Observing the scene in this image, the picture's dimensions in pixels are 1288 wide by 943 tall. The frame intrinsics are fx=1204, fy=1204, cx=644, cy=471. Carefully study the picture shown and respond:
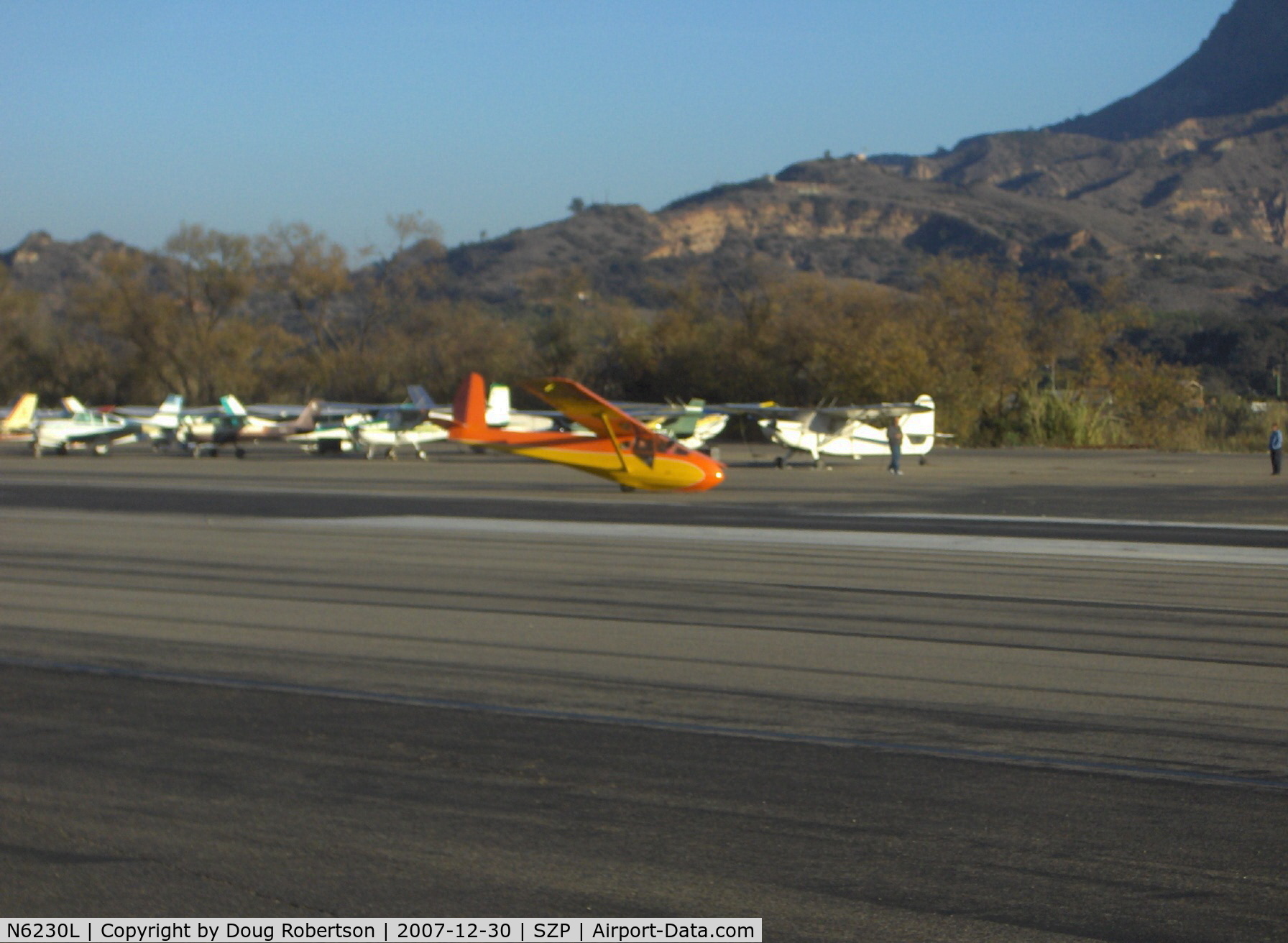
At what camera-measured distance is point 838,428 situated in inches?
1455

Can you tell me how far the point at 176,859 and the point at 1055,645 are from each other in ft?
21.9

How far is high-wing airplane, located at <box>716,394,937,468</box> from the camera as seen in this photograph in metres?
36.3

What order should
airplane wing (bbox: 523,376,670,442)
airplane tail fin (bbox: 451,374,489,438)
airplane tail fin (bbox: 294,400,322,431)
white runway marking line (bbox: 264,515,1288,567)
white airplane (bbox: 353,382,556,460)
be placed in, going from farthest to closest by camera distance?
airplane tail fin (bbox: 294,400,322,431)
white airplane (bbox: 353,382,556,460)
airplane tail fin (bbox: 451,374,489,438)
airplane wing (bbox: 523,376,670,442)
white runway marking line (bbox: 264,515,1288,567)

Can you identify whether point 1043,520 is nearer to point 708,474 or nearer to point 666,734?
point 708,474

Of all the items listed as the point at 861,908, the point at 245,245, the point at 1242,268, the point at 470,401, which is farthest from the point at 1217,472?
the point at 1242,268

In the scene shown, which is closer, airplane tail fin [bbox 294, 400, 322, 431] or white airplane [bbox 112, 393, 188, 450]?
airplane tail fin [bbox 294, 400, 322, 431]

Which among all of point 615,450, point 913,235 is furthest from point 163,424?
point 913,235

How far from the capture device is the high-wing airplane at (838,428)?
36.3 metres

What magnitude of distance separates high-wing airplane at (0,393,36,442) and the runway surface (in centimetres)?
3794

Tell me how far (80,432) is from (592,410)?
29.0 metres

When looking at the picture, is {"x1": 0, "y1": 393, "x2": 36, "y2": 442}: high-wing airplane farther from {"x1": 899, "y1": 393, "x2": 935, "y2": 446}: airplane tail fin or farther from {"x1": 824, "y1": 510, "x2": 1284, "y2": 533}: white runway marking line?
{"x1": 824, "y1": 510, "x2": 1284, "y2": 533}: white runway marking line

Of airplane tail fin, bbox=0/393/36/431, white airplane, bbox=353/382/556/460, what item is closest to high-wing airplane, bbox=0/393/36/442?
airplane tail fin, bbox=0/393/36/431

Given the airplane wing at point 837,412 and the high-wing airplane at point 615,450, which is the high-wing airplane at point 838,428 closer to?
the airplane wing at point 837,412

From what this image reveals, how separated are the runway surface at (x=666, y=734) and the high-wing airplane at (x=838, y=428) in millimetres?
20202
